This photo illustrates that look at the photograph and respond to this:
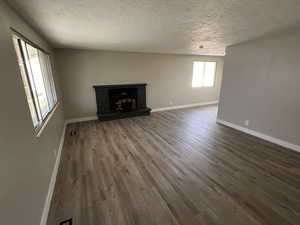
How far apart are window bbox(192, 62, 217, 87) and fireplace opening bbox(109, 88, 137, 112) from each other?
2.97m

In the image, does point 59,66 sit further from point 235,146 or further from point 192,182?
point 235,146

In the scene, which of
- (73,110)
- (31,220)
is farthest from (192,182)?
(73,110)

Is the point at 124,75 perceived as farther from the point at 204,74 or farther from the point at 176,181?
the point at 176,181

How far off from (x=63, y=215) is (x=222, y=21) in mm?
3294

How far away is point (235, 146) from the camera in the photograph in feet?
10.1

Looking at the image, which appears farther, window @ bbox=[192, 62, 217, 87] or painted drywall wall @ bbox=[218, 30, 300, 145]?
window @ bbox=[192, 62, 217, 87]

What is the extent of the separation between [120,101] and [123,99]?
0.13 m

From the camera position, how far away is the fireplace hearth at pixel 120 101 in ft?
15.7

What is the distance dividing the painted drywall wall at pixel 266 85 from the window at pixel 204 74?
2429 millimetres

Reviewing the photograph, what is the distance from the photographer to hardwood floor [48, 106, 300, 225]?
1.58 m

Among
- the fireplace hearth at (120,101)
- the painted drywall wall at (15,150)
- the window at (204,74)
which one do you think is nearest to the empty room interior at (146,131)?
the painted drywall wall at (15,150)

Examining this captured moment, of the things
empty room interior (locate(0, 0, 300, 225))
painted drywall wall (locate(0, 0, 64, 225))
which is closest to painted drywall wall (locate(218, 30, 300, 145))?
empty room interior (locate(0, 0, 300, 225))

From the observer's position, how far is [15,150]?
1142 millimetres

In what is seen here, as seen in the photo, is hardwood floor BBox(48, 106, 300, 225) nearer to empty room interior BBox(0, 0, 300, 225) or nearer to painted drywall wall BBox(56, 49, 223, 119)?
empty room interior BBox(0, 0, 300, 225)
